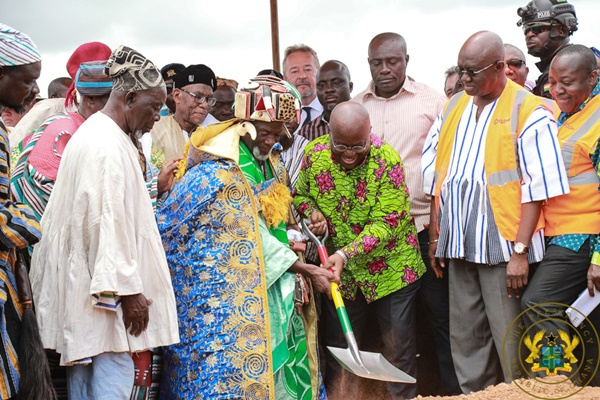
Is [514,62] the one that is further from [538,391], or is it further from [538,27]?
[538,391]

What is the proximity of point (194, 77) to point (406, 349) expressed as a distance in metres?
2.81

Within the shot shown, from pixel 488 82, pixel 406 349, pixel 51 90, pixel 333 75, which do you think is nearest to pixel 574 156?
pixel 488 82

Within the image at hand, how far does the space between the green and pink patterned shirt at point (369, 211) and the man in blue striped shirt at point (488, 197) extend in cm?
24

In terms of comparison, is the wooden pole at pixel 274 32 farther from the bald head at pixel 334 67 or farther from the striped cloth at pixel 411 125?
the striped cloth at pixel 411 125

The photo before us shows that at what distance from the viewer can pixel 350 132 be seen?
552 centimetres

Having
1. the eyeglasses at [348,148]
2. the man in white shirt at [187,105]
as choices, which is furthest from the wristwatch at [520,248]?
the man in white shirt at [187,105]

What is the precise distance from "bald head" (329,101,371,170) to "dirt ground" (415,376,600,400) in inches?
69.9

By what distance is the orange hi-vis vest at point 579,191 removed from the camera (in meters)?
5.23

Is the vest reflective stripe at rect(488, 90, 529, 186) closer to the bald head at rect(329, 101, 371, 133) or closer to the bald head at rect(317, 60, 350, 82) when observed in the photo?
the bald head at rect(329, 101, 371, 133)

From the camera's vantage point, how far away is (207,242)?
469cm

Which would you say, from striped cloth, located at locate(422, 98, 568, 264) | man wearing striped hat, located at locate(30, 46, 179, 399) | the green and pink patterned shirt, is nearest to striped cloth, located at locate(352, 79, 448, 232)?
the green and pink patterned shirt

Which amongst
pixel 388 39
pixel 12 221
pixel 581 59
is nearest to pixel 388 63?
pixel 388 39

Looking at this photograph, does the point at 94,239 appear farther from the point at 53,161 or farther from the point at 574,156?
the point at 574,156

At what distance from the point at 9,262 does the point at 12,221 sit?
9.2 inches
